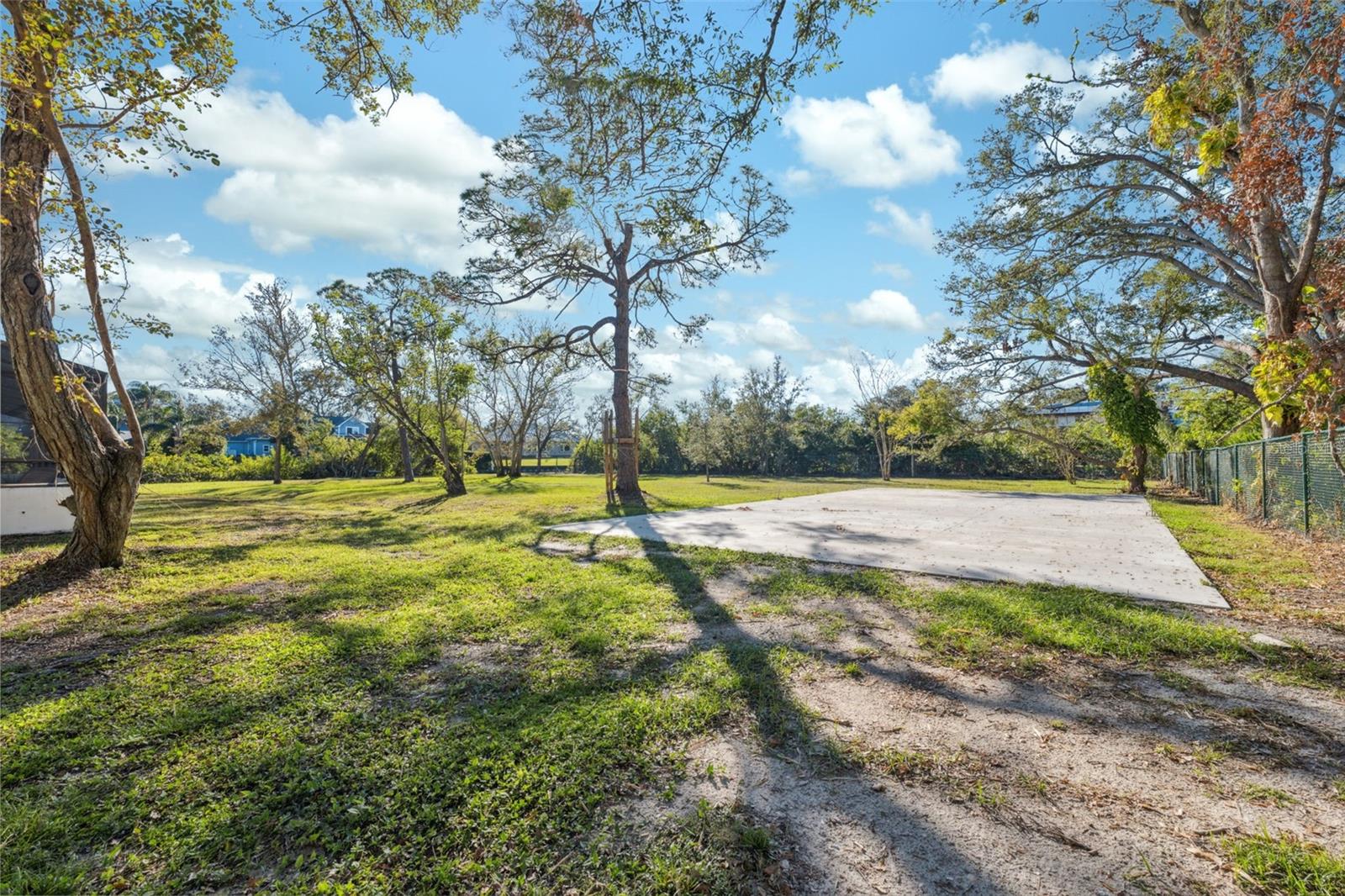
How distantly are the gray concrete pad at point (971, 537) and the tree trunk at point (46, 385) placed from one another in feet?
15.2

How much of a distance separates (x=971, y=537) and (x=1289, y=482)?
14.5 ft

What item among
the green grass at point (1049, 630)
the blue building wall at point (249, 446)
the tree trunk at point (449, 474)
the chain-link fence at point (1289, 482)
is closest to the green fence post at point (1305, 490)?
the chain-link fence at point (1289, 482)

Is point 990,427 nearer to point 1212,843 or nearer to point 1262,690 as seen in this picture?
point 1262,690

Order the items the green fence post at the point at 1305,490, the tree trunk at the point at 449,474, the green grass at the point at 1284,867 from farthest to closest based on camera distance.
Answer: the tree trunk at the point at 449,474 → the green fence post at the point at 1305,490 → the green grass at the point at 1284,867

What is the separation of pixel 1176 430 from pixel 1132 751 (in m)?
26.2

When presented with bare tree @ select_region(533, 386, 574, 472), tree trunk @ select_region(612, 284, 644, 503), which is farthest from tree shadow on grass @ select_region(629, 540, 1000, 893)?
bare tree @ select_region(533, 386, 574, 472)

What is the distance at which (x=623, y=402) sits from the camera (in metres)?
13.3

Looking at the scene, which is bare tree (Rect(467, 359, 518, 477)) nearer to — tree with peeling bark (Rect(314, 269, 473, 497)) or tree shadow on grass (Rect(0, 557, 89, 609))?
tree with peeling bark (Rect(314, 269, 473, 497))

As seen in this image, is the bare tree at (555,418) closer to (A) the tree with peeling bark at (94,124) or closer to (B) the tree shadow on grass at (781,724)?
(A) the tree with peeling bark at (94,124)

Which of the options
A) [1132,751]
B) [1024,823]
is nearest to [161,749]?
[1024,823]

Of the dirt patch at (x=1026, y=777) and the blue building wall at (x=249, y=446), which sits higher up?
the blue building wall at (x=249, y=446)

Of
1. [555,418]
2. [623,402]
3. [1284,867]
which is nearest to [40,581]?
[1284,867]

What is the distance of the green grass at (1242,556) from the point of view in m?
4.34

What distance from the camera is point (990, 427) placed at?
18.0 m
